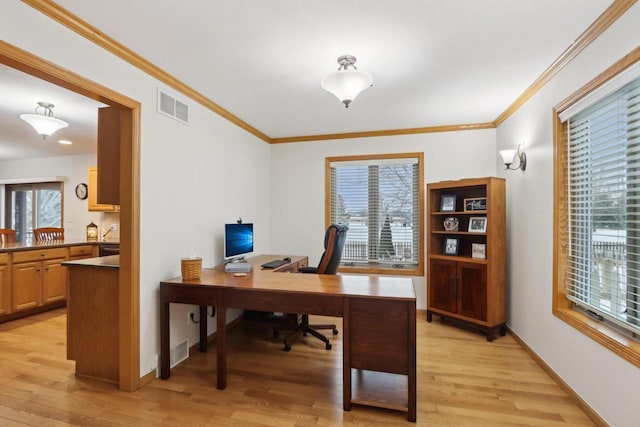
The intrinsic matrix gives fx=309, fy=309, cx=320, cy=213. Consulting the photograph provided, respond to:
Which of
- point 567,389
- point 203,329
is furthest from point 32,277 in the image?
point 567,389

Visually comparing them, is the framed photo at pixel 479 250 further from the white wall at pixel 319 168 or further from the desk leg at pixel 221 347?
the desk leg at pixel 221 347

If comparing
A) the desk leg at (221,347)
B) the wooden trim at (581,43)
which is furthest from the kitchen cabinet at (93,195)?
the wooden trim at (581,43)

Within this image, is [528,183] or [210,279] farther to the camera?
[528,183]

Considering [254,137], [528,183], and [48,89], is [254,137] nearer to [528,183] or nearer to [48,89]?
[48,89]

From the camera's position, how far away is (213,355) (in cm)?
296

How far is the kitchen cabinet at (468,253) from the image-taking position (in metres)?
3.29

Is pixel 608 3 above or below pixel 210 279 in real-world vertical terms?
above

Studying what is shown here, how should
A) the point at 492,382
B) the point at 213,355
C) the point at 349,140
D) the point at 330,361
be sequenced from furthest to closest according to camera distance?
Answer: the point at 349,140 < the point at 213,355 < the point at 330,361 < the point at 492,382

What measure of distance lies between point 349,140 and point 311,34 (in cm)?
245

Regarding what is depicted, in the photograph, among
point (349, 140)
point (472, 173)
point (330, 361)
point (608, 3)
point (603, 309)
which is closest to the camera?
point (608, 3)

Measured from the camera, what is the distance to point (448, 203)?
385 cm

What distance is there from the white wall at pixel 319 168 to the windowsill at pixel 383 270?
0.13m

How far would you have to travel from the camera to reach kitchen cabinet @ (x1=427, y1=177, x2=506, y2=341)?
10.8 feet

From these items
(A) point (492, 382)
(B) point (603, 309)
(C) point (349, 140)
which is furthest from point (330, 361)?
(C) point (349, 140)
